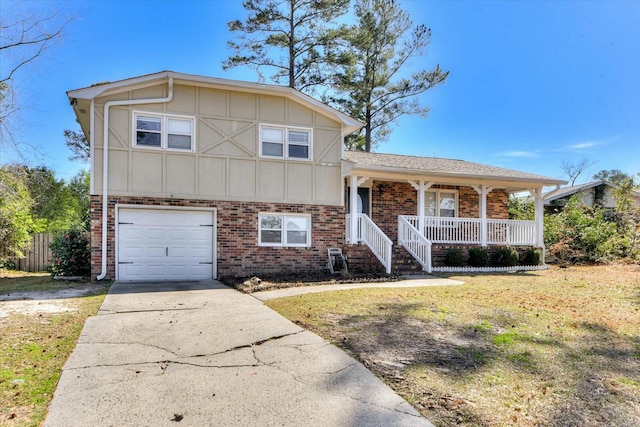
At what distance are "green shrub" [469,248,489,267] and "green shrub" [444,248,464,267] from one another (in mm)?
548

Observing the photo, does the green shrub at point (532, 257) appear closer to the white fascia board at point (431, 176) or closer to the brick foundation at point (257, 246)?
the white fascia board at point (431, 176)

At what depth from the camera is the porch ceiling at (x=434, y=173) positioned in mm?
12648

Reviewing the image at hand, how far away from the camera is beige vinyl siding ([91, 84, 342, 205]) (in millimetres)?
10844

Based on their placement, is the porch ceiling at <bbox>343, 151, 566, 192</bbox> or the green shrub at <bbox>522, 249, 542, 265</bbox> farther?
the green shrub at <bbox>522, 249, 542, 265</bbox>

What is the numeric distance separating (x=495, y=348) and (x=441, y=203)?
11.6 m

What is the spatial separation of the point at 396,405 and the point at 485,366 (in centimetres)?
134

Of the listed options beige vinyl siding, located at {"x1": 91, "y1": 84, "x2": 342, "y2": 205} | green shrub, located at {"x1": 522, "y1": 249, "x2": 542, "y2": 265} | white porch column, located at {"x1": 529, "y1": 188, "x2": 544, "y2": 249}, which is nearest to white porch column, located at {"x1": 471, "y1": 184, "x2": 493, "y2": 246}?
green shrub, located at {"x1": 522, "y1": 249, "x2": 542, "y2": 265}

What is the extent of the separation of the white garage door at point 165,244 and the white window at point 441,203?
8350mm

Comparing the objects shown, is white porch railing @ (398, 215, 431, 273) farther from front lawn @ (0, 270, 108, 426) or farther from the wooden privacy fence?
the wooden privacy fence

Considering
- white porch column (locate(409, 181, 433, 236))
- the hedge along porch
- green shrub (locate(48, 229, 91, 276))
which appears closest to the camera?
green shrub (locate(48, 229, 91, 276))

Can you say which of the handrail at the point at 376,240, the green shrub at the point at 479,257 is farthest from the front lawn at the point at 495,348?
the green shrub at the point at 479,257

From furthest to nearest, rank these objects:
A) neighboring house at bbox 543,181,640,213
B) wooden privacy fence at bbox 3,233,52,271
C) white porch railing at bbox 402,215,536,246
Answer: neighboring house at bbox 543,181,640,213 < wooden privacy fence at bbox 3,233,52,271 < white porch railing at bbox 402,215,536,246

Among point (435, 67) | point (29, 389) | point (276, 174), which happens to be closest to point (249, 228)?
point (276, 174)

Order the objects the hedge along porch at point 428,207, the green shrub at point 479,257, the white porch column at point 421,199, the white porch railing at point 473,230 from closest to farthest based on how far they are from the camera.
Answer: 1. the hedge along porch at point 428,207
2. the white porch column at point 421,199
3. the green shrub at point 479,257
4. the white porch railing at point 473,230
